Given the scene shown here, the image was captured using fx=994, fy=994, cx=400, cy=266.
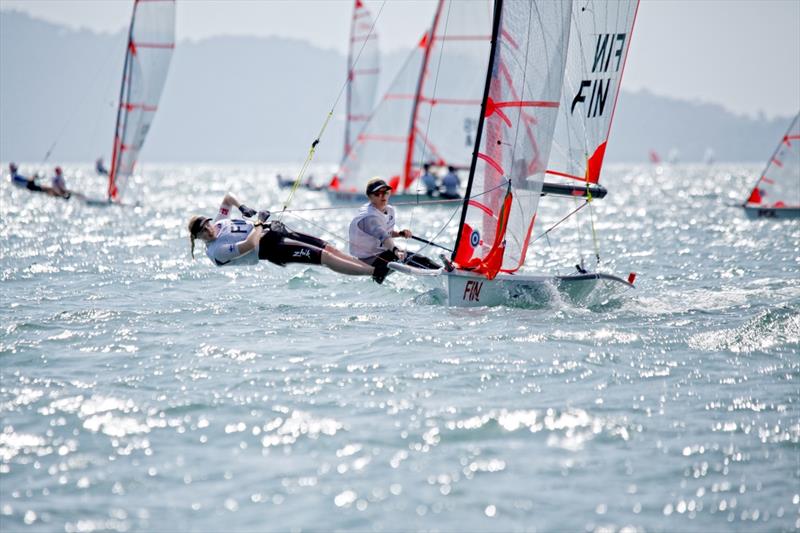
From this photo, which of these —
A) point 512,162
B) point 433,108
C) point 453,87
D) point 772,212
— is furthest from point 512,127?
point 433,108

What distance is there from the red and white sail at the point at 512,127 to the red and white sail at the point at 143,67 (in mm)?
18260

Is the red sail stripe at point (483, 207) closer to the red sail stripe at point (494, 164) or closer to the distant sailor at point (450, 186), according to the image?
the red sail stripe at point (494, 164)

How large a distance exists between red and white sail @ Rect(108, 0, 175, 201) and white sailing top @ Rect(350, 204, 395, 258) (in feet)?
57.0

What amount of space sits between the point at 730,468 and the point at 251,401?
2797 millimetres

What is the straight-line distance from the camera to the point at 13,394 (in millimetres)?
6305

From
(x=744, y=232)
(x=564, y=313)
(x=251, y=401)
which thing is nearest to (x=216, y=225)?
(x=564, y=313)

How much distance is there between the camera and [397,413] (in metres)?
5.80

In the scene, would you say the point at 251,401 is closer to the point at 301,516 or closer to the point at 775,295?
the point at 301,516

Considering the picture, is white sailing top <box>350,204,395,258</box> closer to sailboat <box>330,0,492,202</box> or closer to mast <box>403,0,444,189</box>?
sailboat <box>330,0,492,202</box>

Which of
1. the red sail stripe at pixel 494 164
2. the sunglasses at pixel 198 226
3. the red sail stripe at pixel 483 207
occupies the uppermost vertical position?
the red sail stripe at pixel 494 164

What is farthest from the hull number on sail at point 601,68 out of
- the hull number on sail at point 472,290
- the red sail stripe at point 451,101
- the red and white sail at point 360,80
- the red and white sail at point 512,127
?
the red and white sail at point 360,80

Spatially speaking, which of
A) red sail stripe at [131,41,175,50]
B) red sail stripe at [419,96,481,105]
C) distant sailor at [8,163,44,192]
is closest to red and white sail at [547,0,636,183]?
red sail stripe at [419,96,481,105]

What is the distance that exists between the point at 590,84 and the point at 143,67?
59.6 feet

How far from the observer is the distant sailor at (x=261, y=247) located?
32.7 feet
